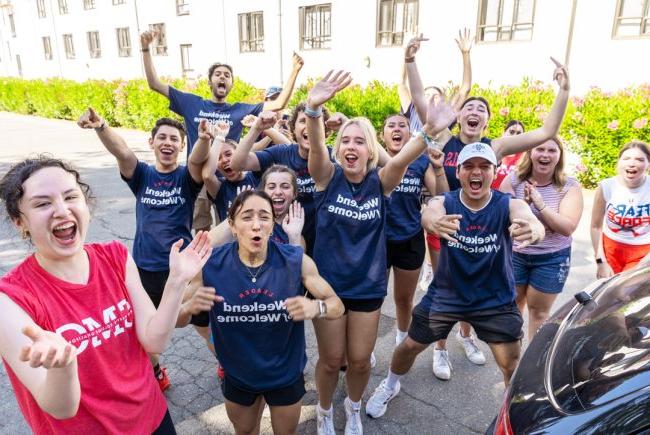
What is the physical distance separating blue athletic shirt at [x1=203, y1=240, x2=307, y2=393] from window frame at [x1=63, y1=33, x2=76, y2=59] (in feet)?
115

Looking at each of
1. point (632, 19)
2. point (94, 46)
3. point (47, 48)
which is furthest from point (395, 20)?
point (47, 48)

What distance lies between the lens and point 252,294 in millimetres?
2369

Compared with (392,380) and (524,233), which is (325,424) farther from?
(524,233)

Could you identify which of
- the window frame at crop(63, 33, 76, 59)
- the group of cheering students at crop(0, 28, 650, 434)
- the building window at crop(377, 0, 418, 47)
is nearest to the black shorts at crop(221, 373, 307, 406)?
the group of cheering students at crop(0, 28, 650, 434)

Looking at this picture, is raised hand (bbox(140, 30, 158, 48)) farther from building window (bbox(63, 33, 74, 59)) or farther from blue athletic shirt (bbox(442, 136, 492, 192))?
building window (bbox(63, 33, 74, 59))

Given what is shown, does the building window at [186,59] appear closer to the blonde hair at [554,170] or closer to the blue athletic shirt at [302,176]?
the blue athletic shirt at [302,176]

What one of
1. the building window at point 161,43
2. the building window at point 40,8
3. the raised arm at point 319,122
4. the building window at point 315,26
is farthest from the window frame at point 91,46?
the raised arm at point 319,122

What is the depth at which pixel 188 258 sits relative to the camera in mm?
1965

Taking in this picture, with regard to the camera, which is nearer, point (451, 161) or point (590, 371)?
point (590, 371)

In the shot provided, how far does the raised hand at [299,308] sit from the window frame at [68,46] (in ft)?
116

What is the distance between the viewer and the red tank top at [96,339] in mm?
1659

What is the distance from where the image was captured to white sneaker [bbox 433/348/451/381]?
366cm

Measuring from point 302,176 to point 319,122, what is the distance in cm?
86

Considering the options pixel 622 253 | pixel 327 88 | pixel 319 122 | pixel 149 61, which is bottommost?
pixel 622 253
